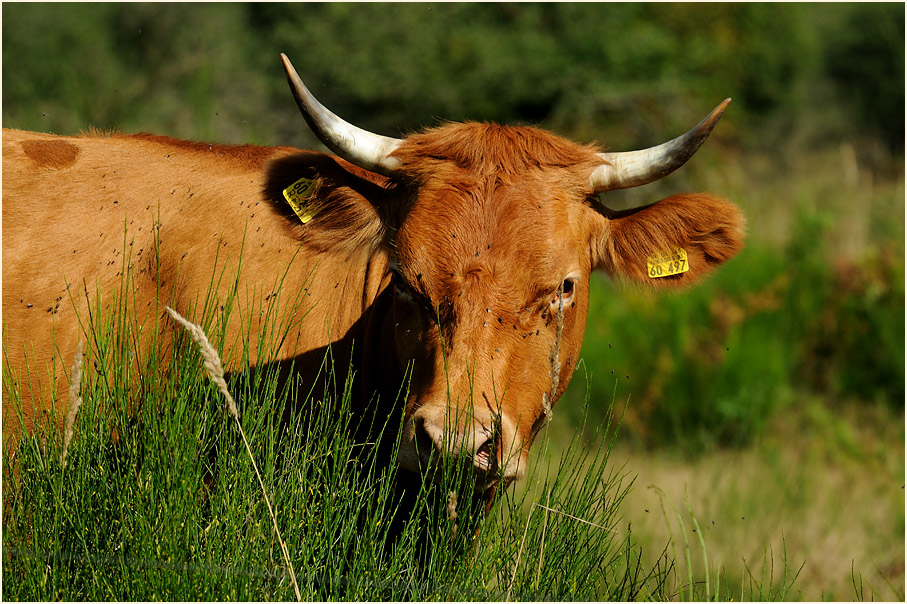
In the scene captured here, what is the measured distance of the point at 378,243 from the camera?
12.3 feet

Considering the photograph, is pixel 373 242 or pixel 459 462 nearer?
pixel 459 462

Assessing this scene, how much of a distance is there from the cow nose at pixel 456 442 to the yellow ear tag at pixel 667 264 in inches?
55.5

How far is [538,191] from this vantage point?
11.3 ft

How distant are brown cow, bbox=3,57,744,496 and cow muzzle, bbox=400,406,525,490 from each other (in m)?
0.09

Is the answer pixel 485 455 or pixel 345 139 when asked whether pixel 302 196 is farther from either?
pixel 485 455

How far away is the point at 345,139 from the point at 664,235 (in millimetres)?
1409

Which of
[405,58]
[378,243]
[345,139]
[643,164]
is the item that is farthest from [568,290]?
[405,58]

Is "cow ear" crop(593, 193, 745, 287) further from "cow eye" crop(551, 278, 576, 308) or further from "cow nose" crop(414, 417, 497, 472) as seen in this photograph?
"cow nose" crop(414, 417, 497, 472)

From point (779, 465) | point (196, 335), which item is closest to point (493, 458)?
point (196, 335)

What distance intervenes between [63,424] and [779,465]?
6.89m

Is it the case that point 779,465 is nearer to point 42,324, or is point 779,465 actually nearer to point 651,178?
point 651,178

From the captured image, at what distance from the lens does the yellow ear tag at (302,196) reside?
3.66m

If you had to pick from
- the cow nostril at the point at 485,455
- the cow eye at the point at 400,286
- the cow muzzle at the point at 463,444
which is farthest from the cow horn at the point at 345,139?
the cow nostril at the point at 485,455

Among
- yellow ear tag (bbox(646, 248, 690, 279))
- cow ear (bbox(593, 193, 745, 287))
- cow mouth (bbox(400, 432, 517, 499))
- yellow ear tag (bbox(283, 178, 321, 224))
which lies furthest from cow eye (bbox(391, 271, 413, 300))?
yellow ear tag (bbox(646, 248, 690, 279))
